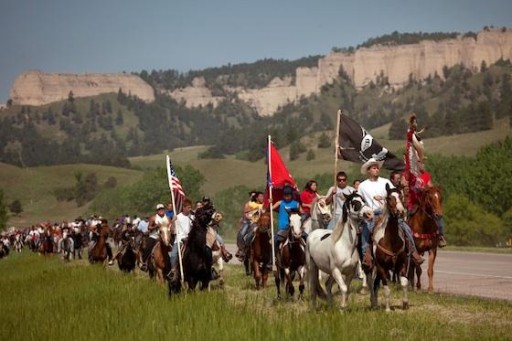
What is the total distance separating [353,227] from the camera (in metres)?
14.4

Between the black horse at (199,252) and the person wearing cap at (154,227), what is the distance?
3251 millimetres

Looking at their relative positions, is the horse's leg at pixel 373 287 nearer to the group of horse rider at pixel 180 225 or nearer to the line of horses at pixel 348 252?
the line of horses at pixel 348 252

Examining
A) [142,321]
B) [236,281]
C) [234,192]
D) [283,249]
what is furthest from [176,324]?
[234,192]

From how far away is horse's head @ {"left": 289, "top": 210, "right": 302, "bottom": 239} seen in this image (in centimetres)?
1686

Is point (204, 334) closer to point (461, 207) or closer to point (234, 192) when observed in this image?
point (461, 207)

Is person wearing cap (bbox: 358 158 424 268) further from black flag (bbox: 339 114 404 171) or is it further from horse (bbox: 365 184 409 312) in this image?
black flag (bbox: 339 114 404 171)

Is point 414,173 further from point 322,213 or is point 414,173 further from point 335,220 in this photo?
point 322,213

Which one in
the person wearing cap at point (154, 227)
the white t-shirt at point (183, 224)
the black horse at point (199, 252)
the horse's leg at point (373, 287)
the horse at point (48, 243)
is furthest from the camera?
the horse at point (48, 243)

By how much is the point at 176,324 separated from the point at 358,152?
22.4ft

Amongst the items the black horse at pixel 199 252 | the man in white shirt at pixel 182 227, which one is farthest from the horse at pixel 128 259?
the black horse at pixel 199 252

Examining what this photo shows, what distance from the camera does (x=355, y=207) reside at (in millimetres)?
14289

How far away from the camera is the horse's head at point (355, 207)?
14.1 m

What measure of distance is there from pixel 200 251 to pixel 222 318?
4886mm

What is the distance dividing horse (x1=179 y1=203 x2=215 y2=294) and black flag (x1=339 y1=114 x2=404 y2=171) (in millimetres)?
3161
